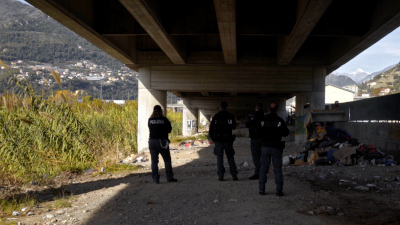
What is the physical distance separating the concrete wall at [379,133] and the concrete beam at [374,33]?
9.74 feet

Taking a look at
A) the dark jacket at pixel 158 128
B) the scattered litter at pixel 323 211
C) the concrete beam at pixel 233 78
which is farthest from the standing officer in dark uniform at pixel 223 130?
the concrete beam at pixel 233 78

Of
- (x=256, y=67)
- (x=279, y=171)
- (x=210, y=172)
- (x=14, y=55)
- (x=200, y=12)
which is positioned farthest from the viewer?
(x=14, y=55)

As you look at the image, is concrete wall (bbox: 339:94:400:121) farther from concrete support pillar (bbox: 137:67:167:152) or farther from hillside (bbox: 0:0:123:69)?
hillside (bbox: 0:0:123:69)

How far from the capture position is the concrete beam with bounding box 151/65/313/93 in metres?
20.4

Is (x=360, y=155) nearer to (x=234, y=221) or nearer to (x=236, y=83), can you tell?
(x=234, y=221)

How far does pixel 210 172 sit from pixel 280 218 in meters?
6.11

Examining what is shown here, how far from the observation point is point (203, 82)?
819 inches

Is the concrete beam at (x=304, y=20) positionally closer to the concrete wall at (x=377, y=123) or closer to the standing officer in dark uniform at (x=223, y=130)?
the concrete wall at (x=377, y=123)

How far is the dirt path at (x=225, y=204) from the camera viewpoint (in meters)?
5.59

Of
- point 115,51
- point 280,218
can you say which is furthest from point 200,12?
point 280,218

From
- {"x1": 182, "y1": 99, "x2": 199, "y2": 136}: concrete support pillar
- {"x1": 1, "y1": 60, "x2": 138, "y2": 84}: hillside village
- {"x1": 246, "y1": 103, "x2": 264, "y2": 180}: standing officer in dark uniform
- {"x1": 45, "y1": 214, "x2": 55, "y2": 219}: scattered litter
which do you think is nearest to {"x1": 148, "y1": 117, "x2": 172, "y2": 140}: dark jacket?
{"x1": 246, "y1": 103, "x2": 264, "y2": 180}: standing officer in dark uniform

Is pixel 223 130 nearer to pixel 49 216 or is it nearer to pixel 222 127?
pixel 222 127

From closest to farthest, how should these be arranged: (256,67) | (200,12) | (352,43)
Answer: (200,12), (352,43), (256,67)

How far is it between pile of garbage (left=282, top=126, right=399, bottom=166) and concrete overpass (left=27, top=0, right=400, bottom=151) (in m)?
3.42
